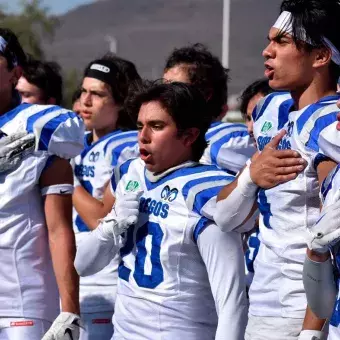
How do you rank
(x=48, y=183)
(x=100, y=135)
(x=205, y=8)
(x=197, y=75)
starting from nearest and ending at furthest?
(x=48, y=183)
(x=197, y=75)
(x=100, y=135)
(x=205, y=8)

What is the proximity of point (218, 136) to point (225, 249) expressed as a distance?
5.47 feet

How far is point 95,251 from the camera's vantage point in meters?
4.85

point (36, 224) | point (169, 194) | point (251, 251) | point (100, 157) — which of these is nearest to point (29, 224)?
point (36, 224)

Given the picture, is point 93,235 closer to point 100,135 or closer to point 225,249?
point 225,249

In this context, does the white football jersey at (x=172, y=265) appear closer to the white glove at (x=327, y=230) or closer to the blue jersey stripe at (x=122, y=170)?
the blue jersey stripe at (x=122, y=170)

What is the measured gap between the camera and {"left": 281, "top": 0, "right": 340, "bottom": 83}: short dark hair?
4.56m

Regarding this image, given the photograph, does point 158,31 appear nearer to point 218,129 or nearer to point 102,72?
point 102,72

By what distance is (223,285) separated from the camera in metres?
4.55

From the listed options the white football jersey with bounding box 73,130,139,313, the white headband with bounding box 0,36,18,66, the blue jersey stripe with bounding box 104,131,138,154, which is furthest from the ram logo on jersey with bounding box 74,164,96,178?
the white headband with bounding box 0,36,18,66

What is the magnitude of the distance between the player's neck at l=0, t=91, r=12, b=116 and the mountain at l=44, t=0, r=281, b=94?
218 ft

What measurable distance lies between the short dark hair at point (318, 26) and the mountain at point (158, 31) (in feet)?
220

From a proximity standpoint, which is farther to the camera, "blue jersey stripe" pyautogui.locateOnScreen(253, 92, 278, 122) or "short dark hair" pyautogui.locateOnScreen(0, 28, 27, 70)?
"short dark hair" pyautogui.locateOnScreen(0, 28, 27, 70)

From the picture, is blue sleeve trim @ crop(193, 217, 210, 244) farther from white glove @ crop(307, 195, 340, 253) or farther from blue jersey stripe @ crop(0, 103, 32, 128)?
blue jersey stripe @ crop(0, 103, 32, 128)

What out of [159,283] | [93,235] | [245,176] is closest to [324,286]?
[245,176]
